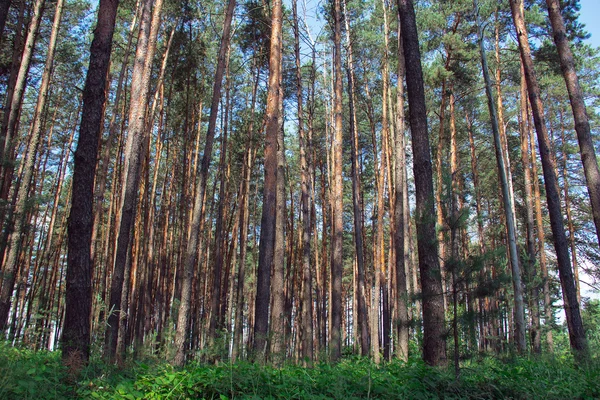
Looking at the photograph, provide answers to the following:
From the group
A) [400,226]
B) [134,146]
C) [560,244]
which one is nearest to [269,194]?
[134,146]

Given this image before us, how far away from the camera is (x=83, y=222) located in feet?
16.1

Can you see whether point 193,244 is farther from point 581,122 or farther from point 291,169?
point 291,169

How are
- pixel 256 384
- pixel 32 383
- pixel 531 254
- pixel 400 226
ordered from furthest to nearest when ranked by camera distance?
pixel 531 254 < pixel 400 226 < pixel 256 384 < pixel 32 383

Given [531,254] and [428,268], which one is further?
[531,254]

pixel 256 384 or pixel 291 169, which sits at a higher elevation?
pixel 291 169

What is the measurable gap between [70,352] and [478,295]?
482 cm

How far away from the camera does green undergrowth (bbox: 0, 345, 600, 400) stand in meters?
3.79

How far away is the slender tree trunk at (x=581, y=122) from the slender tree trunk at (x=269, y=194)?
19.2 ft

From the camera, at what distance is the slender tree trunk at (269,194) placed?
341 inches

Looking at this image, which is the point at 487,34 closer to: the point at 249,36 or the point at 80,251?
the point at 249,36

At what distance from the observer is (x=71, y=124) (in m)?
20.0

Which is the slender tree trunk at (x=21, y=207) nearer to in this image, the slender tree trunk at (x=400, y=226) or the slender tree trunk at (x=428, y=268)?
the slender tree trunk at (x=428, y=268)

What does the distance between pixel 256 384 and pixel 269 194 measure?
5368 millimetres

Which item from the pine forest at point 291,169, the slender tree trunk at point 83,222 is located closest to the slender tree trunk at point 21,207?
the pine forest at point 291,169
